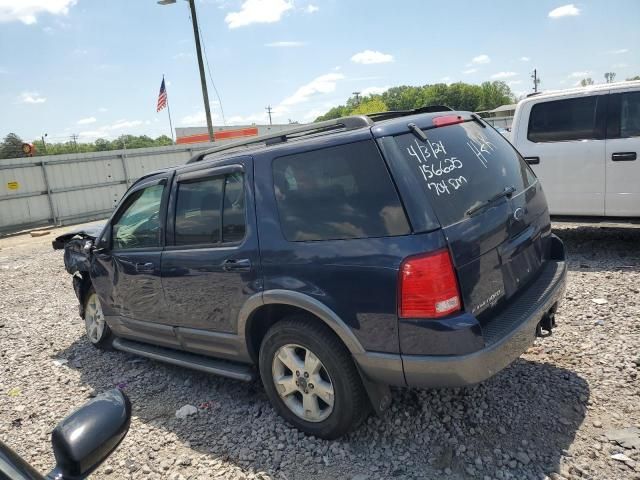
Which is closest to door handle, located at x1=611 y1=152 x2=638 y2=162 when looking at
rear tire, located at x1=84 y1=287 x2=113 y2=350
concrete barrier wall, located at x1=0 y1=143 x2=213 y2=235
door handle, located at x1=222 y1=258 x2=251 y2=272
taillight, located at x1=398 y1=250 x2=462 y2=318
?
taillight, located at x1=398 y1=250 x2=462 y2=318

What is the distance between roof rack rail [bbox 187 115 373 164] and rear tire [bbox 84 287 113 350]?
2.12 m

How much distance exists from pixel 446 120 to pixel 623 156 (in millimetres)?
4025

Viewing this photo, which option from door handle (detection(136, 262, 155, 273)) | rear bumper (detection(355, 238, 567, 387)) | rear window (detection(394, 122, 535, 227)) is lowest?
rear bumper (detection(355, 238, 567, 387))

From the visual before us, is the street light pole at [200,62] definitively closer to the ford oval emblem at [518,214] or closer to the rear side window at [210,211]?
the rear side window at [210,211]

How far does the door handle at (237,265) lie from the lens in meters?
3.21

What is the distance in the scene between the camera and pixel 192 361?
3.83m

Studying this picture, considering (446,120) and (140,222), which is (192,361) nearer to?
(140,222)

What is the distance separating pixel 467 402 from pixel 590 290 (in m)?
2.54

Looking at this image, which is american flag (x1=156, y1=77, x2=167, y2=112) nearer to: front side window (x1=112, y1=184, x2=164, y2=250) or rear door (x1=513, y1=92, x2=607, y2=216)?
rear door (x1=513, y1=92, x2=607, y2=216)

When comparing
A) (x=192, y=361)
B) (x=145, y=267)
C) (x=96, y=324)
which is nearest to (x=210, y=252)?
(x=145, y=267)

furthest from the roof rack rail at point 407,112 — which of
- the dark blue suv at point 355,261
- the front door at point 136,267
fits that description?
the front door at point 136,267

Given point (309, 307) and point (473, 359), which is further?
point (309, 307)

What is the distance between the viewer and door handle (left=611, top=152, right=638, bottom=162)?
5965 mm

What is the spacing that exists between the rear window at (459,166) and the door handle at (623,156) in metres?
3.32
